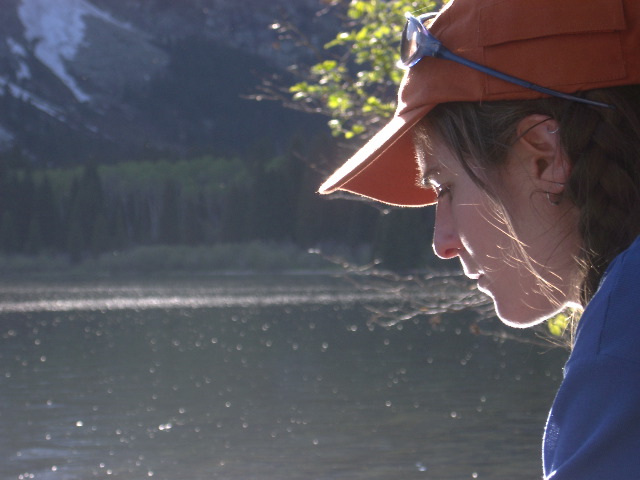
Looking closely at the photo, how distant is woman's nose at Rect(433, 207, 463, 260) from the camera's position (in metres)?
1.07

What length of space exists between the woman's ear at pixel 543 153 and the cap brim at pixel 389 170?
10 centimetres

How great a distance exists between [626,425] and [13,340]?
33.1 metres

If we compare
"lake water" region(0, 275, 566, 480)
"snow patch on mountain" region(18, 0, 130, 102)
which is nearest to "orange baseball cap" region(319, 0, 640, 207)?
"lake water" region(0, 275, 566, 480)

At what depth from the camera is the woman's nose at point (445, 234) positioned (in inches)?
42.1

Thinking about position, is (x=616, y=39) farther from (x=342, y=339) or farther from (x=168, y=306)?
(x=168, y=306)

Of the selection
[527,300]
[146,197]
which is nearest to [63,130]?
[146,197]

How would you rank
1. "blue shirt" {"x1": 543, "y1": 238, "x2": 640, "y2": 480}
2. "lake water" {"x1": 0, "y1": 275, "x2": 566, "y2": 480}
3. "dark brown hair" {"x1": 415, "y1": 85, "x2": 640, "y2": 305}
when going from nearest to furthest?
"blue shirt" {"x1": 543, "y1": 238, "x2": 640, "y2": 480}
"dark brown hair" {"x1": 415, "y1": 85, "x2": 640, "y2": 305}
"lake water" {"x1": 0, "y1": 275, "x2": 566, "y2": 480}

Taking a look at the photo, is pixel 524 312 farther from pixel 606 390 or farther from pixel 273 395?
pixel 273 395

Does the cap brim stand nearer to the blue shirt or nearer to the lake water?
the blue shirt

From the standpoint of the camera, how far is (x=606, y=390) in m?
0.67

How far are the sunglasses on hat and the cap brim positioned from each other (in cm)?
5

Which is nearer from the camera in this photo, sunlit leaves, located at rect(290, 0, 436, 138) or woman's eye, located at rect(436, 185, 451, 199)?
woman's eye, located at rect(436, 185, 451, 199)

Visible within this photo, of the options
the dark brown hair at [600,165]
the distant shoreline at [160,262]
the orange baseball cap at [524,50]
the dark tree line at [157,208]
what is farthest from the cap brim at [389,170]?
the distant shoreline at [160,262]

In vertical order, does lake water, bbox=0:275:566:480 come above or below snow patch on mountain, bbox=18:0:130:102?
below
